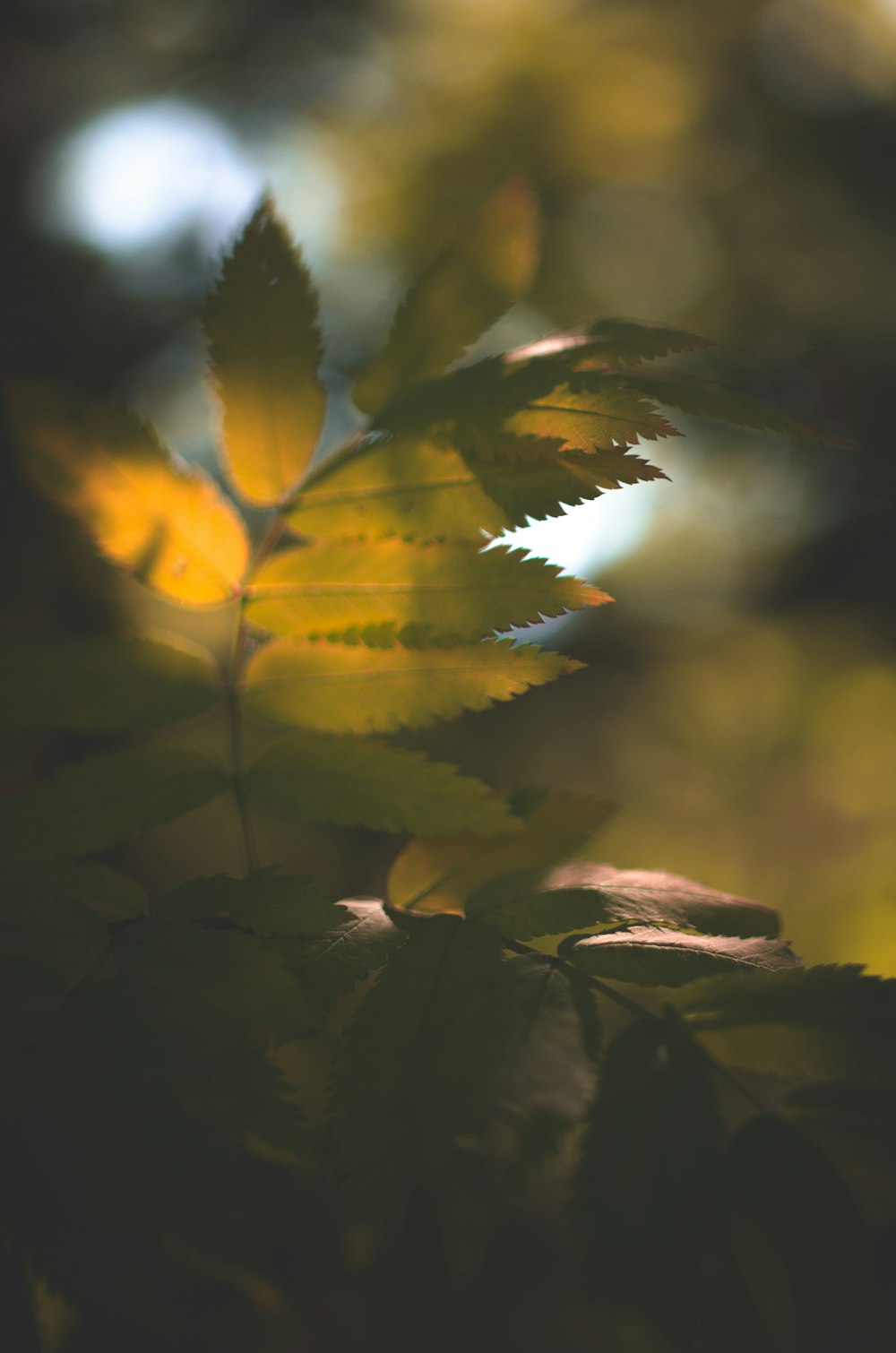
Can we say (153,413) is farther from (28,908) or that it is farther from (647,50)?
(28,908)

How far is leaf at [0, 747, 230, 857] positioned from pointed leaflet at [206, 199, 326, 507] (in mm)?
400

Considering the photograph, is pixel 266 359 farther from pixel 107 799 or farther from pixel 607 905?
pixel 607 905

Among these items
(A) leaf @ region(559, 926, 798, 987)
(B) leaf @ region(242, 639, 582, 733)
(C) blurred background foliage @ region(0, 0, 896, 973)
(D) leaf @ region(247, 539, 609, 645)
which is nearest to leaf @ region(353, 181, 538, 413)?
(D) leaf @ region(247, 539, 609, 645)

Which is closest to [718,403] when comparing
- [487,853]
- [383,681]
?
[383,681]

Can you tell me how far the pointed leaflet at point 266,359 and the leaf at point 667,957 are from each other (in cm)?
73

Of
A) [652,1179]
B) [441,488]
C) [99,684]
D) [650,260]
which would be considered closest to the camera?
[652,1179]

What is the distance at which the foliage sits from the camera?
612 mm

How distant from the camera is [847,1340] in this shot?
1.81 feet

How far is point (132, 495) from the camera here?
1.05 meters

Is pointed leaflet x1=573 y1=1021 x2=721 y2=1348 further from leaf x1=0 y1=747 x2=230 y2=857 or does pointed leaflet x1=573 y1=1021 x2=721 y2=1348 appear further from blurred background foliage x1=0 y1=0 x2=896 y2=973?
blurred background foliage x1=0 y1=0 x2=896 y2=973

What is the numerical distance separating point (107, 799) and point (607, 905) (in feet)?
2.06

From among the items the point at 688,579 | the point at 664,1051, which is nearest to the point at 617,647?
the point at 688,579

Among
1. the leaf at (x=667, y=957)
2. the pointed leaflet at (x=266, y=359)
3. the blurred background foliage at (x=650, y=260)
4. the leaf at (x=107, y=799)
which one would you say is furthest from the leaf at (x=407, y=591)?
the blurred background foliage at (x=650, y=260)

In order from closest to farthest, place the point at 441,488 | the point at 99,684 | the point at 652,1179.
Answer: the point at 652,1179 → the point at 441,488 → the point at 99,684
